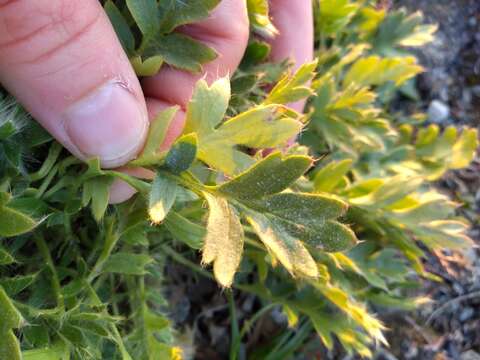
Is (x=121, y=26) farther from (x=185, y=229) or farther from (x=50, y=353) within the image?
(x=50, y=353)

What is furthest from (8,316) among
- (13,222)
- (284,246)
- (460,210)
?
(460,210)

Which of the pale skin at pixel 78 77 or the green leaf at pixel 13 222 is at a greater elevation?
the pale skin at pixel 78 77

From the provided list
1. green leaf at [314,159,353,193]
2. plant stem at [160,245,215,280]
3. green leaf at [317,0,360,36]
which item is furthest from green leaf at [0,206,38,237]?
green leaf at [317,0,360,36]

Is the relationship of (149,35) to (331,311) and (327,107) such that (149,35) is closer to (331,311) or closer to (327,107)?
(327,107)

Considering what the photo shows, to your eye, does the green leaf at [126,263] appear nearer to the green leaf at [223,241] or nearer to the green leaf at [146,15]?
the green leaf at [223,241]

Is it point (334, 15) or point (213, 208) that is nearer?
point (213, 208)

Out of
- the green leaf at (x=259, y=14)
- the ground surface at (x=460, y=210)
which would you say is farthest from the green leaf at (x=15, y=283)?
the ground surface at (x=460, y=210)
